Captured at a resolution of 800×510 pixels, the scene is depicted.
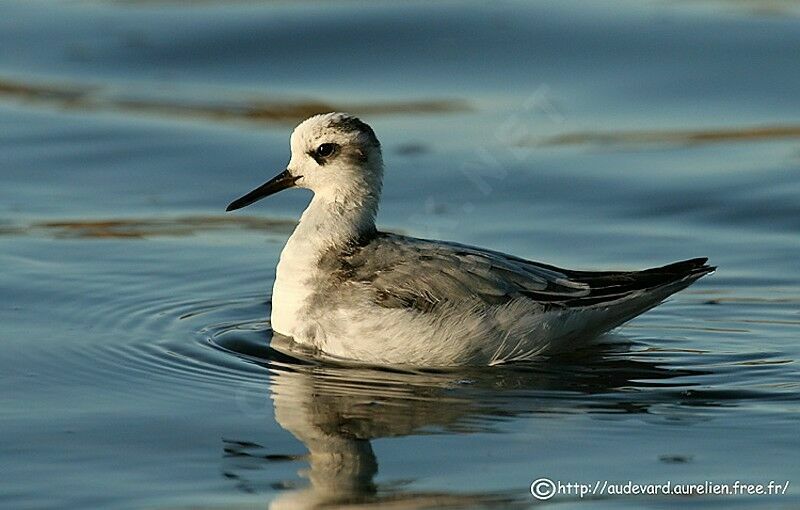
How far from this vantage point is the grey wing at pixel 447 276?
9844mm

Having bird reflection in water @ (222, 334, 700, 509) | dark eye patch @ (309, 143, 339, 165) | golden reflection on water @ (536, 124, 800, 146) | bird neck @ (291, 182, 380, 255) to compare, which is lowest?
bird reflection in water @ (222, 334, 700, 509)

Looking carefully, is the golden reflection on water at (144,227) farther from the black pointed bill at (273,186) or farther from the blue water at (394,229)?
the black pointed bill at (273,186)

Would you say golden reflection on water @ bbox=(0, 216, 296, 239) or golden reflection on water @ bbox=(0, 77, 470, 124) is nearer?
golden reflection on water @ bbox=(0, 216, 296, 239)

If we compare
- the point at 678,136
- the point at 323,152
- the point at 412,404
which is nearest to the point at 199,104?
the point at 678,136

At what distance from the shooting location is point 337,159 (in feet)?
34.6

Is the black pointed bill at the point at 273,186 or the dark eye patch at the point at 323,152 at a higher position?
the dark eye patch at the point at 323,152

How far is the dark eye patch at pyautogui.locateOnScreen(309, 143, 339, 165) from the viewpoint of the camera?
10.5 metres

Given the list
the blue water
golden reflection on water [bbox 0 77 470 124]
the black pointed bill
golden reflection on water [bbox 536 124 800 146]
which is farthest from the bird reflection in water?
golden reflection on water [bbox 0 77 470 124]

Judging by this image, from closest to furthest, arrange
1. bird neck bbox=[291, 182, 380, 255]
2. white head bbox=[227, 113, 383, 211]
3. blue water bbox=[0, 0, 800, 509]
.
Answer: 1. blue water bbox=[0, 0, 800, 509]
2. bird neck bbox=[291, 182, 380, 255]
3. white head bbox=[227, 113, 383, 211]

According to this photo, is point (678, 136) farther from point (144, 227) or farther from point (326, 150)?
point (326, 150)

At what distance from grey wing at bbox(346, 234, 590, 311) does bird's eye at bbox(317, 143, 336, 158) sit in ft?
2.35

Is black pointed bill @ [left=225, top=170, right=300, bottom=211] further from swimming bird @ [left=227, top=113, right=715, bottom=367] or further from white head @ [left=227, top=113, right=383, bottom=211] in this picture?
swimming bird @ [left=227, top=113, right=715, bottom=367]

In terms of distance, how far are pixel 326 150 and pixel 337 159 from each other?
3.5 inches

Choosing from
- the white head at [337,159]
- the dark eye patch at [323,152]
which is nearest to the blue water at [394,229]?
the white head at [337,159]
